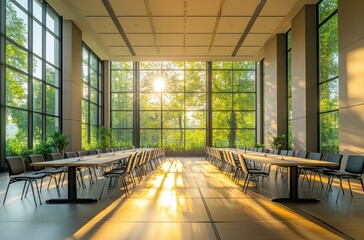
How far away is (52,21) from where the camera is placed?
44.1 feet

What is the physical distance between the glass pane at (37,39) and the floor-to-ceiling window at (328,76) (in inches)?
395

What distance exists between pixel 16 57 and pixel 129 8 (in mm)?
3880

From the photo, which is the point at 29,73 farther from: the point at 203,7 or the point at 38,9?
the point at 203,7

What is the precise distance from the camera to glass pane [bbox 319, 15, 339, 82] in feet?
35.9

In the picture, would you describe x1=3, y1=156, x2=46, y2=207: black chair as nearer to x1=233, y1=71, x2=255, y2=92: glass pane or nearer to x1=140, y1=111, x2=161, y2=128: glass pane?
x1=140, y1=111, x2=161, y2=128: glass pane

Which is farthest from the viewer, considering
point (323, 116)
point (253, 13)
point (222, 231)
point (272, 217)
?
point (323, 116)

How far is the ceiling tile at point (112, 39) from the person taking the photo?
1354 centimetres

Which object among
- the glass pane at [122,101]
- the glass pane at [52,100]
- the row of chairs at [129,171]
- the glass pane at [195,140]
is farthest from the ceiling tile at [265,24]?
the glass pane at [122,101]

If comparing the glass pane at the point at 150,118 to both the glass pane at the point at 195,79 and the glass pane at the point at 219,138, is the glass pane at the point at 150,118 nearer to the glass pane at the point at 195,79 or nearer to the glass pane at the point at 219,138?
the glass pane at the point at 195,79

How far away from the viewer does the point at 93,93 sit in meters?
18.9

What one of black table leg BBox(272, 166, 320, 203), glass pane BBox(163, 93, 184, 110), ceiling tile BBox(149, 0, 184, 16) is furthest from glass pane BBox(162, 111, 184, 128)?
black table leg BBox(272, 166, 320, 203)

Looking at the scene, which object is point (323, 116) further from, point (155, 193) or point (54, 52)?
point (54, 52)

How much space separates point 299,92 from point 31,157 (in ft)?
32.4

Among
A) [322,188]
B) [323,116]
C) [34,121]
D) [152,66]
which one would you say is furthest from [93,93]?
[322,188]
